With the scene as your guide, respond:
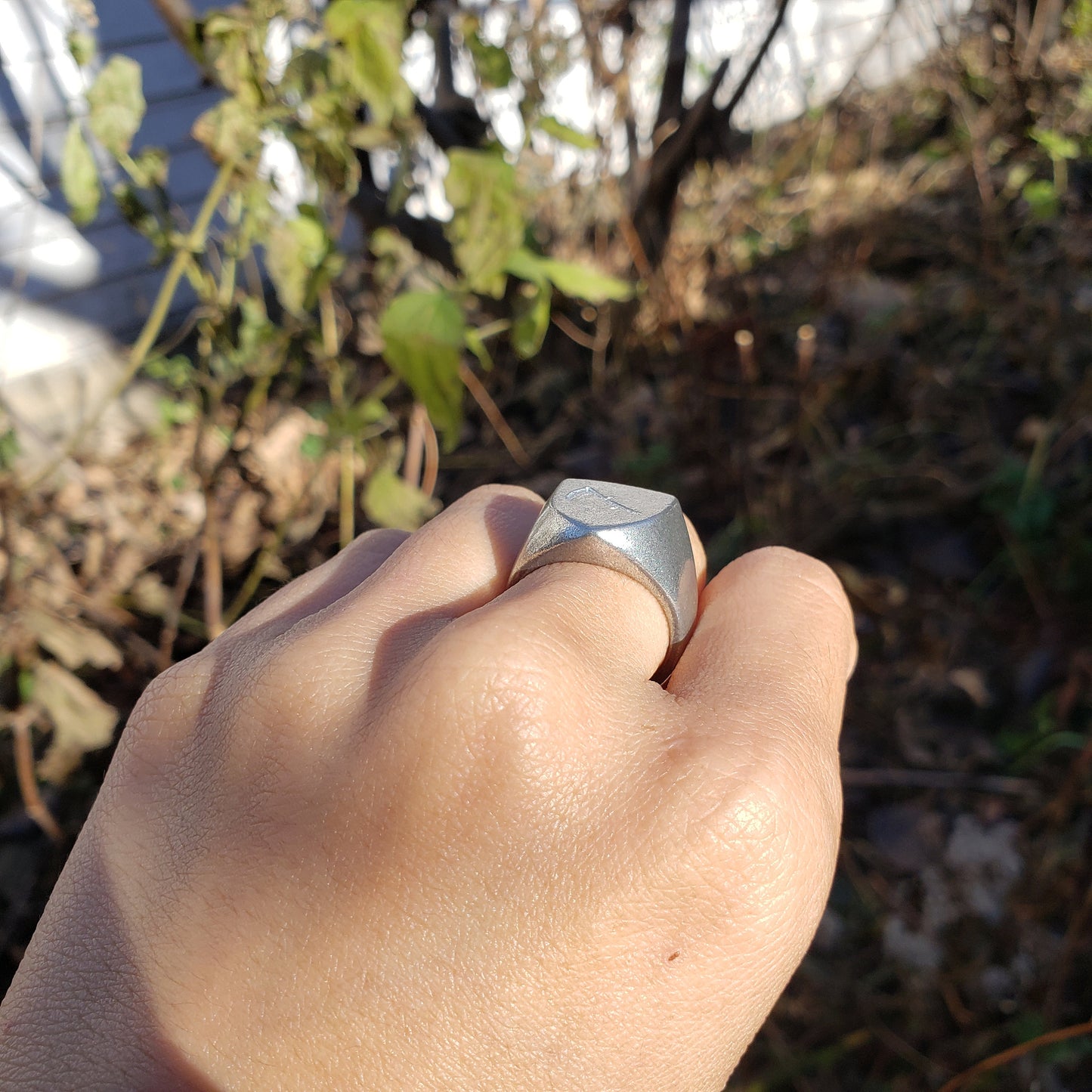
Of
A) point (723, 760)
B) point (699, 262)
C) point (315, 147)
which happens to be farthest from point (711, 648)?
point (699, 262)

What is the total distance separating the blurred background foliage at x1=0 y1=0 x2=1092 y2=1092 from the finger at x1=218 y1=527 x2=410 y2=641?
30 centimetres

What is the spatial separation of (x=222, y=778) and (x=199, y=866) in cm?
6

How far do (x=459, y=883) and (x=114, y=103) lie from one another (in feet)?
3.59

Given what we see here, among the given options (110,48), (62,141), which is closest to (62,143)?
(62,141)

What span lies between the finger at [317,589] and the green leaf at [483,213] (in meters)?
0.51

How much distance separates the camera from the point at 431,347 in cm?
104

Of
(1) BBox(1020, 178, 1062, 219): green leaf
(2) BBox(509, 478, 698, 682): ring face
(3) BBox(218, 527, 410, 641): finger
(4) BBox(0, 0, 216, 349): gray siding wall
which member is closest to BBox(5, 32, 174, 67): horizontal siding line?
(4) BBox(0, 0, 216, 349): gray siding wall

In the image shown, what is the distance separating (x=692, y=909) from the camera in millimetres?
526

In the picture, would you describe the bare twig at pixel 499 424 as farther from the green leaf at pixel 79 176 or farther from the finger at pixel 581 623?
the finger at pixel 581 623

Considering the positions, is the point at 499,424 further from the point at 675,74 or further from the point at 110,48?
the point at 110,48

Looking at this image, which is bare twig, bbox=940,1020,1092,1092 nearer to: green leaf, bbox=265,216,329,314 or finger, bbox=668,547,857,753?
finger, bbox=668,547,857,753

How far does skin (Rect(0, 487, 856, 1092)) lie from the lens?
20.3 inches

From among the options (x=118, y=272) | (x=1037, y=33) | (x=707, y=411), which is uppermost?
(x=118, y=272)

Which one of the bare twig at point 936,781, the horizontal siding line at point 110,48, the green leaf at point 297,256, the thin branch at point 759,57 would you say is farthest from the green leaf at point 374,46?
the horizontal siding line at point 110,48
